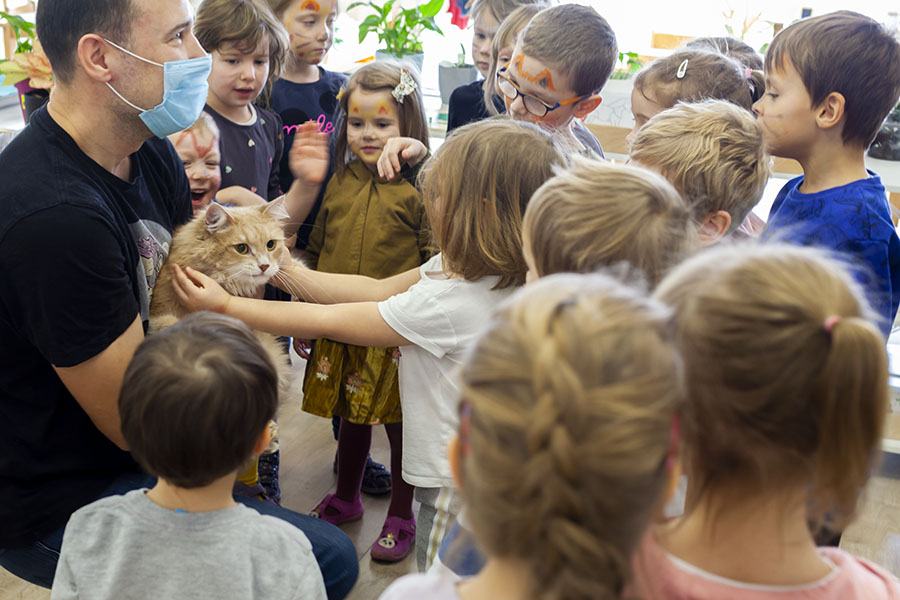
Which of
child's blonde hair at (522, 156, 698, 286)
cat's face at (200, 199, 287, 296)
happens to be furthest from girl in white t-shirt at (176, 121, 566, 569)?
child's blonde hair at (522, 156, 698, 286)

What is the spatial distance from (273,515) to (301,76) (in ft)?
6.25

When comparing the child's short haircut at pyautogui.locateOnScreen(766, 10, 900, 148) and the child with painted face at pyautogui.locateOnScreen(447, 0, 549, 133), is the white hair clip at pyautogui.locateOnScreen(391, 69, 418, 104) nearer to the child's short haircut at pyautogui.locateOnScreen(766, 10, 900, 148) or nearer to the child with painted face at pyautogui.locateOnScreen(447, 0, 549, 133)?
the child with painted face at pyautogui.locateOnScreen(447, 0, 549, 133)

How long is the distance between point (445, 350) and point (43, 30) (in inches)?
41.9

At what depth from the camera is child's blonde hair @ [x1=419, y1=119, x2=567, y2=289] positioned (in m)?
1.48

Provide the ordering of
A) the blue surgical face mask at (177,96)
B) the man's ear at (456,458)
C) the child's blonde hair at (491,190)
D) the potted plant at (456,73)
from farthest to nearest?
the potted plant at (456,73) < the blue surgical face mask at (177,96) < the child's blonde hair at (491,190) < the man's ear at (456,458)

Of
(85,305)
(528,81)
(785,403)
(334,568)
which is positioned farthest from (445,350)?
(528,81)

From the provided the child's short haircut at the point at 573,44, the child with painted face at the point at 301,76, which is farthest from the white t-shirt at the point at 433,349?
the child with painted face at the point at 301,76

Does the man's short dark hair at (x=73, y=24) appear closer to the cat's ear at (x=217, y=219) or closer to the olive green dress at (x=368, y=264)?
the cat's ear at (x=217, y=219)

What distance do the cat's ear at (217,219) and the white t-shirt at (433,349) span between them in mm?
492

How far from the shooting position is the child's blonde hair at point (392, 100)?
2.21 metres

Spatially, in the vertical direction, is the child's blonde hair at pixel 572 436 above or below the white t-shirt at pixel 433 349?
above

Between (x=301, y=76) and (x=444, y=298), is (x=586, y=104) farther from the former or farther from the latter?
(x=301, y=76)

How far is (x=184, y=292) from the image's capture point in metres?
1.66

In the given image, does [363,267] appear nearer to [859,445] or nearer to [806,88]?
[806,88]
